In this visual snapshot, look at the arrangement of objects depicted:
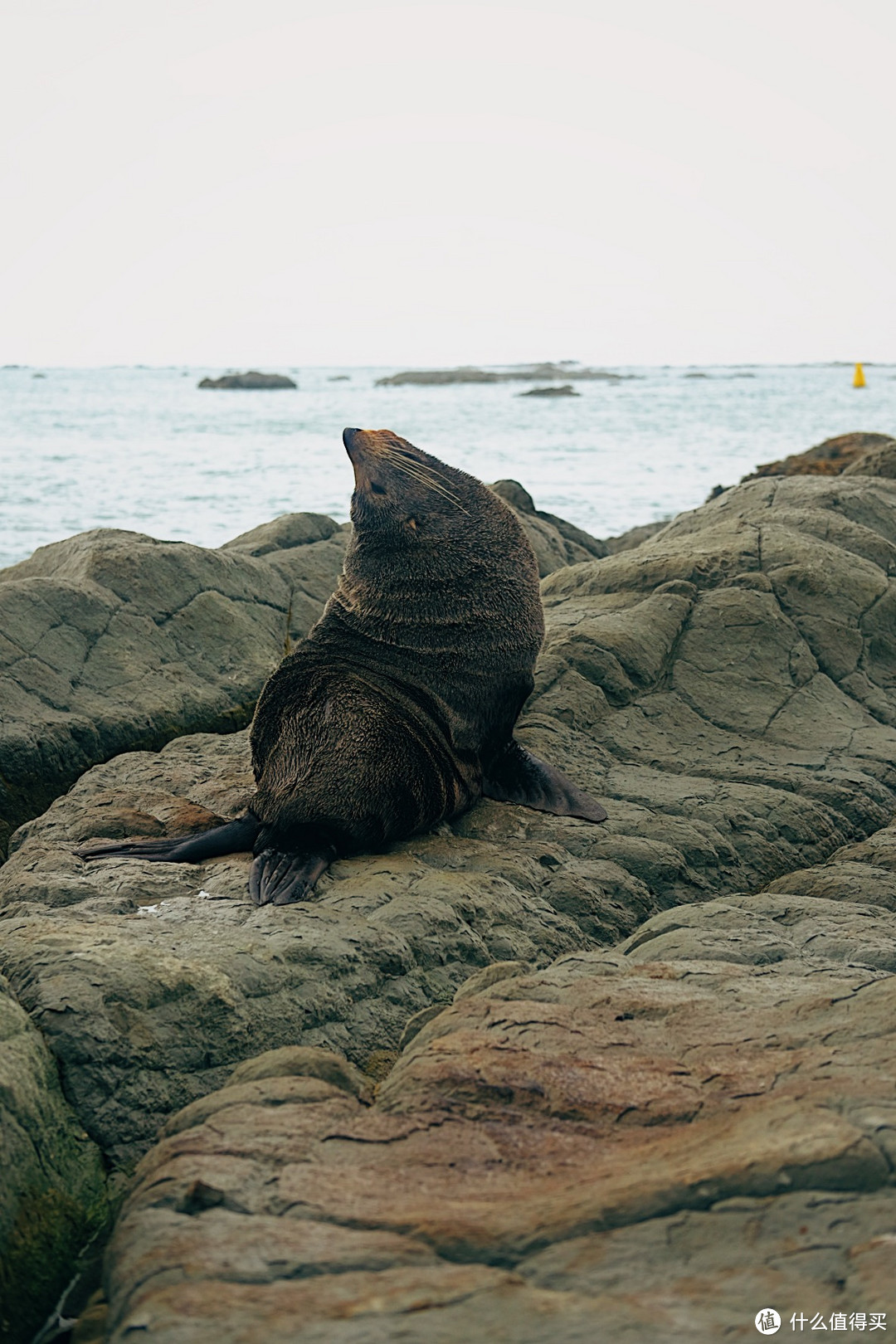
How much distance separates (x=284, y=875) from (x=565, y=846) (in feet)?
3.76

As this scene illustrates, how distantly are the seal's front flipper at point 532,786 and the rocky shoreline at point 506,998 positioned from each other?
7 centimetres

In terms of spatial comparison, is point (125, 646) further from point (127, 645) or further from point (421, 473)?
point (421, 473)

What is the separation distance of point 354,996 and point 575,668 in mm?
2836

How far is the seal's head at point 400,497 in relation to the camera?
5.31 m

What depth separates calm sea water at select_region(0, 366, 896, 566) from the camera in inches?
805

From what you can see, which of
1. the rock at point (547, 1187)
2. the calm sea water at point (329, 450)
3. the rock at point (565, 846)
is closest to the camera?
the rock at point (547, 1187)

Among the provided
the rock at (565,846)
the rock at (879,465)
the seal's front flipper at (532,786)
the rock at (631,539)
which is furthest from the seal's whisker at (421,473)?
the rock at (631,539)

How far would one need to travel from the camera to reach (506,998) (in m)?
3.26

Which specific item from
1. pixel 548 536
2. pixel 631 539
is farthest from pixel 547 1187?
pixel 631 539

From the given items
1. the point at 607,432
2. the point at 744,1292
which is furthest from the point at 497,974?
the point at 607,432

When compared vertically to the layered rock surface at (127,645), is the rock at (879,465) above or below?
above

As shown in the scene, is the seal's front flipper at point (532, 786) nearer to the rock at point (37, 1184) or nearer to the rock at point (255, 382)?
the rock at point (37, 1184)

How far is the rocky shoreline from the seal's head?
118 centimetres

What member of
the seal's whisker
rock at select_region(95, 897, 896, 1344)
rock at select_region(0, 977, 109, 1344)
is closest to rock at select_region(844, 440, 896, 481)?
the seal's whisker
